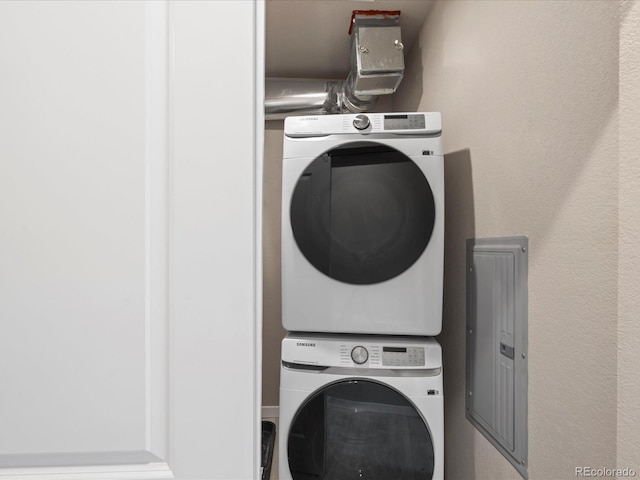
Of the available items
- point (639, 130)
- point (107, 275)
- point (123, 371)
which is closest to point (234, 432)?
point (123, 371)

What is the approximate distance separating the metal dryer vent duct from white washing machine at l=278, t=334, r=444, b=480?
1.32 metres

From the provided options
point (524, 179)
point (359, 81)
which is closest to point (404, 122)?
point (524, 179)

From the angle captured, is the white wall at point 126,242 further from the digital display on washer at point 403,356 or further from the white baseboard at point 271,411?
the white baseboard at point 271,411

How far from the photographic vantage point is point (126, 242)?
23.0 inches

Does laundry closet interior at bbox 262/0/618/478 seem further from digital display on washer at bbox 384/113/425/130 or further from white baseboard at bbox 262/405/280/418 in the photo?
white baseboard at bbox 262/405/280/418

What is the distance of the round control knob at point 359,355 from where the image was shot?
148 cm

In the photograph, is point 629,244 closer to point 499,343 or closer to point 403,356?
point 499,343

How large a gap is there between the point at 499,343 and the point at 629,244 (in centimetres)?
64

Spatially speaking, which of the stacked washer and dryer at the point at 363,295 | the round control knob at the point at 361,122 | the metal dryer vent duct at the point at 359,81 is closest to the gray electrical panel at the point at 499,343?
the stacked washer and dryer at the point at 363,295

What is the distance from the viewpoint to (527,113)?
112 centimetres

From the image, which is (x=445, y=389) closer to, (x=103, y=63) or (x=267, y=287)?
(x=267, y=287)

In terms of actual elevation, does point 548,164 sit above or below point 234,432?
above

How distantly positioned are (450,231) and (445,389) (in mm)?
705

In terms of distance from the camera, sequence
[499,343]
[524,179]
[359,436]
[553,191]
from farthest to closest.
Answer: [359,436] < [499,343] < [524,179] < [553,191]
